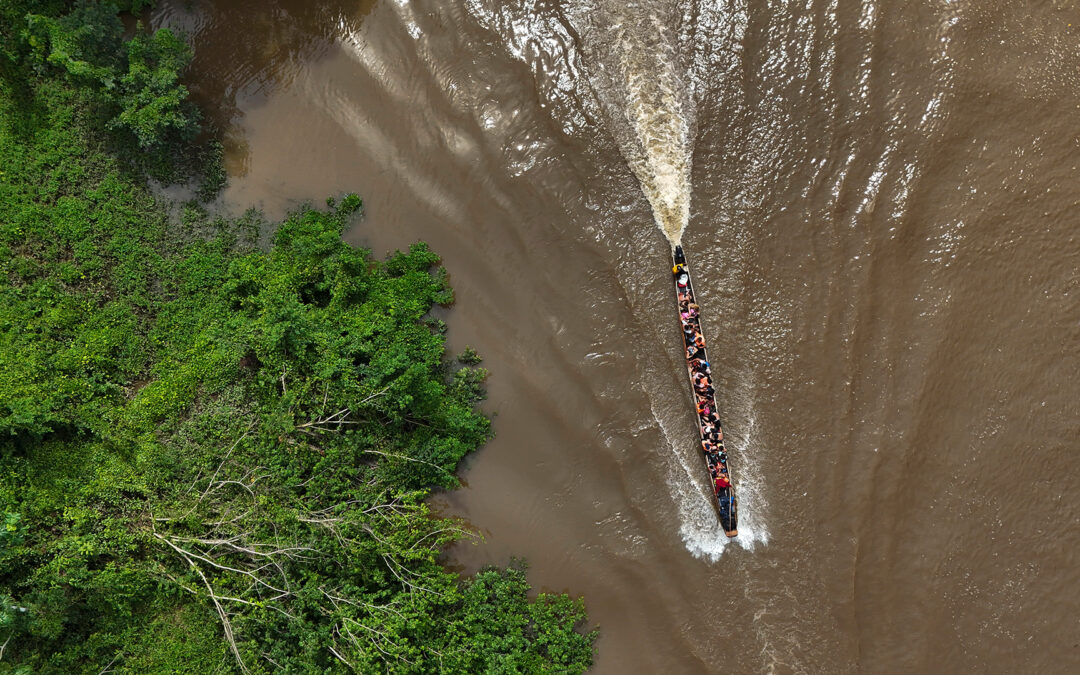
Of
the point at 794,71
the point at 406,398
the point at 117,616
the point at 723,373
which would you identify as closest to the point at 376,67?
the point at 406,398

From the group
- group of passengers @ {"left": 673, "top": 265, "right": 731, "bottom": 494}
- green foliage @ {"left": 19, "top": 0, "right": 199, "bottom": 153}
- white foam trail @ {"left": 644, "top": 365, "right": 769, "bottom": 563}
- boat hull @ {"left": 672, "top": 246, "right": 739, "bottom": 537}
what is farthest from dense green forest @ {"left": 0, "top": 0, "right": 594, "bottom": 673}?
group of passengers @ {"left": 673, "top": 265, "right": 731, "bottom": 494}

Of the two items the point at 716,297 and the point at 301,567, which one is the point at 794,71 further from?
the point at 301,567

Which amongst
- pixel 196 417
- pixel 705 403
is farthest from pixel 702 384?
pixel 196 417

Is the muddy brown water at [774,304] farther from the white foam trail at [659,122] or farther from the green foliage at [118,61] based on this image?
the green foliage at [118,61]

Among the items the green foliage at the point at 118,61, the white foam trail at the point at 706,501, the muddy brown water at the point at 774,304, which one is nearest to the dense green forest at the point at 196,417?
the green foliage at the point at 118,61

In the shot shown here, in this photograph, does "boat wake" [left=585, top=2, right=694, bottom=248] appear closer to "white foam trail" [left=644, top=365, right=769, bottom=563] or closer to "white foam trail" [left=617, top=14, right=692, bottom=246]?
"white foam trail" [left=617, top=14, right=692, bottom=246]

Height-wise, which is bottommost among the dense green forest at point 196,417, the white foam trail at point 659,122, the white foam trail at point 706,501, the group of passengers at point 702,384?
the dense green forest at point 196,417
